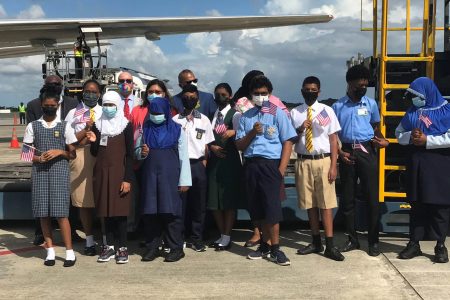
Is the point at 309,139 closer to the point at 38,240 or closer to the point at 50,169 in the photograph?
the point at 50,169

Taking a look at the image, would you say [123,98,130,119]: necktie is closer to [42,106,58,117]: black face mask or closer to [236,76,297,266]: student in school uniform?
[42,106,58,117]: black face mask

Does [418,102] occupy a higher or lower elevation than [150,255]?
→ higher

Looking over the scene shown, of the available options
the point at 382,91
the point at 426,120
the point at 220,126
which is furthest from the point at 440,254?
→ the point at 220,126

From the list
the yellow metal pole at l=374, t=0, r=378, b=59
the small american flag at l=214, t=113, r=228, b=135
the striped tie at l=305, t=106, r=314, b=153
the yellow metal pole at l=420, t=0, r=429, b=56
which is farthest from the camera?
the yellow metal pole at l=374, t=0, r=378, b=59

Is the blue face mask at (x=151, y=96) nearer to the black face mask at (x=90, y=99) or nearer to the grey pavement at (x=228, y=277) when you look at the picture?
the black face mask at (x=90, y=99)

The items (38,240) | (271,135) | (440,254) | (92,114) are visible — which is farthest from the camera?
(38,240)

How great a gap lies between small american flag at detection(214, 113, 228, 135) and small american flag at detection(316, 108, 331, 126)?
42.1 inches

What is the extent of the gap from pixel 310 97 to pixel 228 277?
80.8 inches

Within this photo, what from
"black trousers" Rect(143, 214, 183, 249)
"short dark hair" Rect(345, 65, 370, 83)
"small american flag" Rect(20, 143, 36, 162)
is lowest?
"black trousers" Rect(143, 214, 183, 249)

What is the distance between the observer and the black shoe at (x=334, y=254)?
496 cm

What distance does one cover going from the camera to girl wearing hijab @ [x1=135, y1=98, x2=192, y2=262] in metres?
4.87

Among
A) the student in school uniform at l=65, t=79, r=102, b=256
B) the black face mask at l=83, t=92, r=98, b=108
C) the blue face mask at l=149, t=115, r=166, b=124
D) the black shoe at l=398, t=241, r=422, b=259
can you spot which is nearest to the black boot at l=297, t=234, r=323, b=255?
the black shoe at l=398, t=241, r=422, b=259

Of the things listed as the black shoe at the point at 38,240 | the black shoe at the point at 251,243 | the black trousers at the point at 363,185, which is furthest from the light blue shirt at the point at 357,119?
the black shoe at the point at 38,240

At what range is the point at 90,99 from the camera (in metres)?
5.14
